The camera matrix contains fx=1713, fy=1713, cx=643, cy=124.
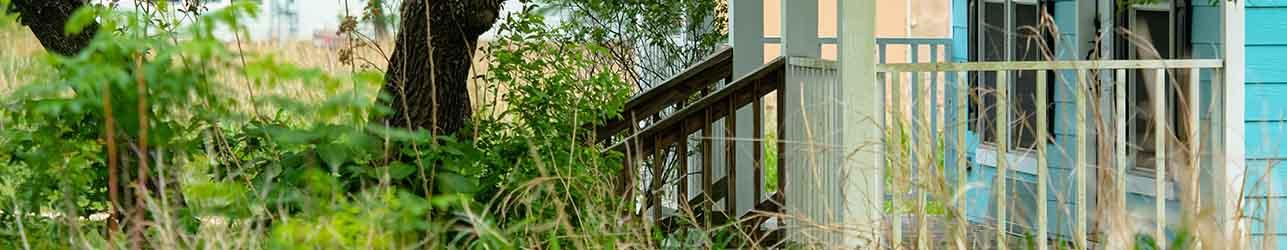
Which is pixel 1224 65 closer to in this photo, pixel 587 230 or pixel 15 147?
pixel 587 230

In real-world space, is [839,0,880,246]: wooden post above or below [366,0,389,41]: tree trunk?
below

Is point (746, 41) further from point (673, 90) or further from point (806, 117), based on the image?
point (806, 117)

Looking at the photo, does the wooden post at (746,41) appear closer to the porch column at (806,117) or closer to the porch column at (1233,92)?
the porch column at (806,117)

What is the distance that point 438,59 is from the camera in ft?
17.2

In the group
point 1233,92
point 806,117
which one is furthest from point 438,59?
point 1233,92

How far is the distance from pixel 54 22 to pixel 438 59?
1195 millimetres

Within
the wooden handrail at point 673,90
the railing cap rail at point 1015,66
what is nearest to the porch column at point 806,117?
the railing cap rail at point 1015,66

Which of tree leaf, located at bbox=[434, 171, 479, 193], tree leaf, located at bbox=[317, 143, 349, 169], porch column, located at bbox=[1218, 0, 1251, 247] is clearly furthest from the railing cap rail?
tree leaf, located at bbox=[317, 143, 349, 169]

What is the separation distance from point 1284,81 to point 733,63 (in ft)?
7.38

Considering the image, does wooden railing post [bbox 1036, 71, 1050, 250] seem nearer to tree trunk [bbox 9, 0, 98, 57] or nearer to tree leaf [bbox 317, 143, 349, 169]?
tree leaf [bbox 317, 143, 349, 169]

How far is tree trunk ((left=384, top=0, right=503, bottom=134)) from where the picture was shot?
17.0 ft

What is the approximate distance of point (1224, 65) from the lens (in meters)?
5.39

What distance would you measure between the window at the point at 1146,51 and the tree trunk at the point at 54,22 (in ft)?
11.4

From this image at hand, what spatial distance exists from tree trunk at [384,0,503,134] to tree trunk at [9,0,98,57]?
94 cm
